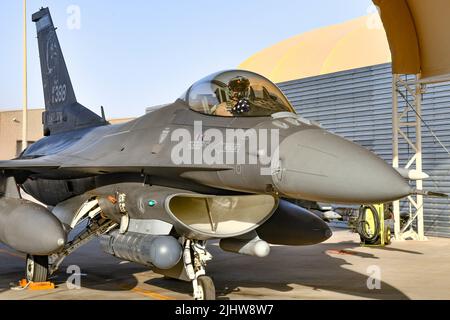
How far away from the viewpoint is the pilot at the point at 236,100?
6.01 m

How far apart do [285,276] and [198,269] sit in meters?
2.96

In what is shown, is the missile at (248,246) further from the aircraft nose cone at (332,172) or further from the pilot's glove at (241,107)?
the pilot's glove at (241,107)

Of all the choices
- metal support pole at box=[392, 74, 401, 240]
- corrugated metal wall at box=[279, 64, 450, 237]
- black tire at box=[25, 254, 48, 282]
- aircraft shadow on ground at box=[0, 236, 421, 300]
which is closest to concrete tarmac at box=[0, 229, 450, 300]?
aircraft shadow on ground at box=[0, 236, 421, 300]

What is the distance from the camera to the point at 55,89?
1142 centimetres

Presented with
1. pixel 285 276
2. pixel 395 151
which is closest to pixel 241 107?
pixel 285 276

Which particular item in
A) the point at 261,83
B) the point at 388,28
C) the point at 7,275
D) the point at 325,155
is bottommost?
the point at 7,275

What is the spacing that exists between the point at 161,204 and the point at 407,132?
39.1 ft

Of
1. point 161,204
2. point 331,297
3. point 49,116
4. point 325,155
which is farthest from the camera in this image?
point 49,116

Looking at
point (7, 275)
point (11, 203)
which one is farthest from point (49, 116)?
point (11, 203)

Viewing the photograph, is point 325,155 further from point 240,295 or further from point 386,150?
point 386,150

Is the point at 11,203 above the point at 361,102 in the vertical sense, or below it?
below

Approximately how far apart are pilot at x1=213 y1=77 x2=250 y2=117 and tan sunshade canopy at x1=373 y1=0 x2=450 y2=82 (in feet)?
21.4

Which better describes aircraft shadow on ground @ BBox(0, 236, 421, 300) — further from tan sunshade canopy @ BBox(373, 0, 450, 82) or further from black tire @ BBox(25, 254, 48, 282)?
tan sunshade canopy @ BBox(373, 0, 450, 82)

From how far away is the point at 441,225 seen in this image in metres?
15.1
